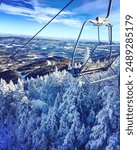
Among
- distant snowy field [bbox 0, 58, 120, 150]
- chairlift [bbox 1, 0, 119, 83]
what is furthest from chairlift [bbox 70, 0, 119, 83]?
distant snowy field [bbox 0, 58, 120, 150]

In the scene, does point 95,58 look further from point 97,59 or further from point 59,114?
point 59,114

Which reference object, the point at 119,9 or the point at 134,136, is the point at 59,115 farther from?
the point at 119,9

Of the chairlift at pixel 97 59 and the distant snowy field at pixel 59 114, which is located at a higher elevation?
the chairlift at pixel 97 59

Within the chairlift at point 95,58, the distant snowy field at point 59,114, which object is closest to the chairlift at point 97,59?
the chairlift at point 95,58

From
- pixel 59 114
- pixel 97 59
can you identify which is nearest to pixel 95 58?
pixel 97 59

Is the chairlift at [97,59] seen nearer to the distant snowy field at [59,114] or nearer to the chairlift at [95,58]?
the chairlift at [95,58]

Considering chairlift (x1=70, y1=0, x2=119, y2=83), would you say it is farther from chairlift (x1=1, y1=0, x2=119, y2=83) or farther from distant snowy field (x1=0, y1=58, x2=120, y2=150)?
distant snowy field (x1=0, y1=58, x2=120, y2=150)

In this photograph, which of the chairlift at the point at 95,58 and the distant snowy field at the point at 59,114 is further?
the distant snowy field at the point at 59,114

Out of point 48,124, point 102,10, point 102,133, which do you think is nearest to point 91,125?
point 102,133
